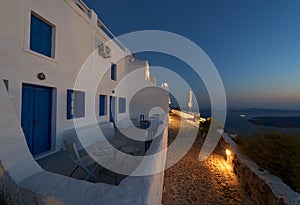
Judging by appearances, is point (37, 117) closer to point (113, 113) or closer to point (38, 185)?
point (38, 185)

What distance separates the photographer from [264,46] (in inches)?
577

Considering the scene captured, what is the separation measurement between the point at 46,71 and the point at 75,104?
1.69m

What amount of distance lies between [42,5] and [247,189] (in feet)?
23.5

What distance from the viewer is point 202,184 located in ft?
11.0

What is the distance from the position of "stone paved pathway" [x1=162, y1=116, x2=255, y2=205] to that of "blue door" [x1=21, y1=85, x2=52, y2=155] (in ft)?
12.6

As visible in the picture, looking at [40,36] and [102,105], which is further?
[102,105]

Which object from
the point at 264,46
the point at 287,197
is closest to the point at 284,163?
the point at 287,197

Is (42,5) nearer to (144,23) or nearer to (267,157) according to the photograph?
(267,157)

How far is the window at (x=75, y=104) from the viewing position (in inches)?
211

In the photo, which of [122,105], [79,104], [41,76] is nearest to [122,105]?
[122,105]

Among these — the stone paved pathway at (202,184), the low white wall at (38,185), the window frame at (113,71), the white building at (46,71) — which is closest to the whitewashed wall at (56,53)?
the white building at (46,71)

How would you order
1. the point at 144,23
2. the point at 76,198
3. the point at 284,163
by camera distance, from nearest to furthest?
the point at 76,198 < the point at 284,163 < the point at 144,23

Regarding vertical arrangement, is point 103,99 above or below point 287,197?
above

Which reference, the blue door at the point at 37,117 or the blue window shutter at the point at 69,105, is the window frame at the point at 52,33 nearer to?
the blue door at the point at 37,117
